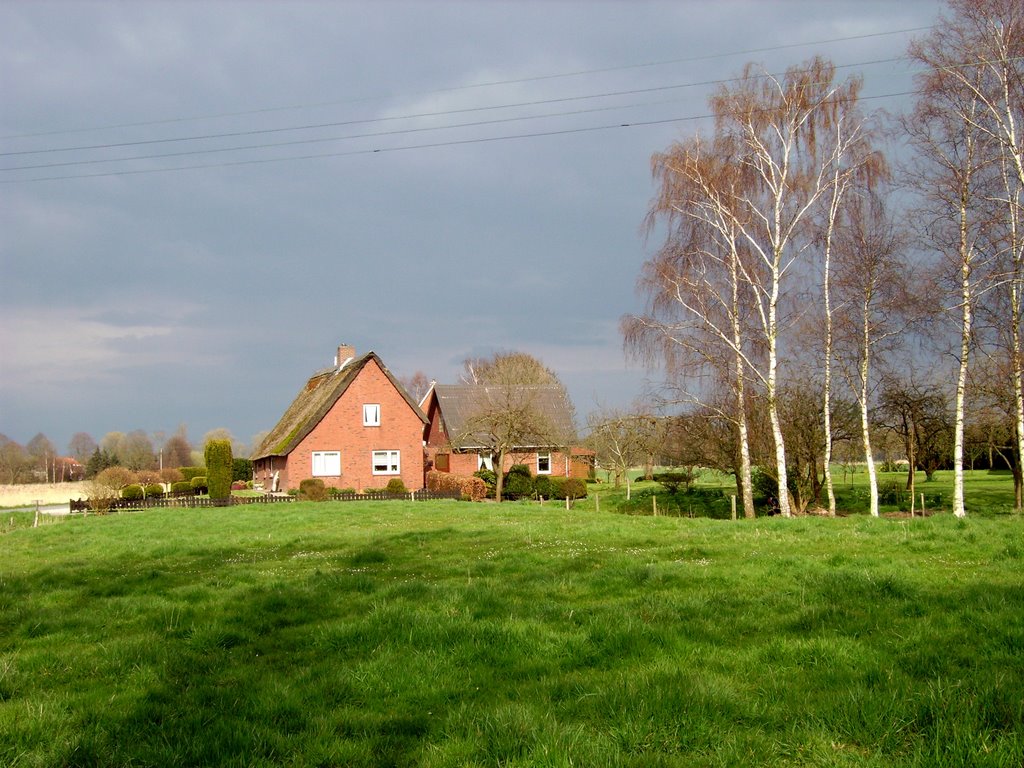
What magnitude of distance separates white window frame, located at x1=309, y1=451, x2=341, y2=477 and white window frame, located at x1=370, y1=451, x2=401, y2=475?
2226 millimetres

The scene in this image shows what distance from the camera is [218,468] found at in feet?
144

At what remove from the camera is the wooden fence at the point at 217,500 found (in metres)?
38.1

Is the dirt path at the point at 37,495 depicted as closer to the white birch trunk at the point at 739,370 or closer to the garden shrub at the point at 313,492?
the garden shrub at the point at 313,492

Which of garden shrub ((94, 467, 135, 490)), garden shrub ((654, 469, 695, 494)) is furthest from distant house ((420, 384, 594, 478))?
garden shrub ((94, 467, 135, 490))

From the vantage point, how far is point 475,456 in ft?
203

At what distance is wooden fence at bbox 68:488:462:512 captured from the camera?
38062mm

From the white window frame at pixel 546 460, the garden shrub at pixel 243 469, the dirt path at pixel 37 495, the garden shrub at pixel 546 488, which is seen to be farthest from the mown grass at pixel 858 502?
the garden shrub at pixel 243 469

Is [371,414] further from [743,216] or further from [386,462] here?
[743,216]

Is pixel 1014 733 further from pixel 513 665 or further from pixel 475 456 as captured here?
pixel 475 456

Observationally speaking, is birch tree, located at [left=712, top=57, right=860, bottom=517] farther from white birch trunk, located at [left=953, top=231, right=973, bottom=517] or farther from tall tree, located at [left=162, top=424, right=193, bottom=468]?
tall tree, located at [left=162, top=424, right=193, bottom=468]

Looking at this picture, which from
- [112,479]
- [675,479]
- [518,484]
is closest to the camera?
[112,479]

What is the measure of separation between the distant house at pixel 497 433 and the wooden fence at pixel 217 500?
7.27 meters

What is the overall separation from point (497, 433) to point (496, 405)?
3236mm

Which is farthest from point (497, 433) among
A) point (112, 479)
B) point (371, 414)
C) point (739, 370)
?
point (112, 479)
